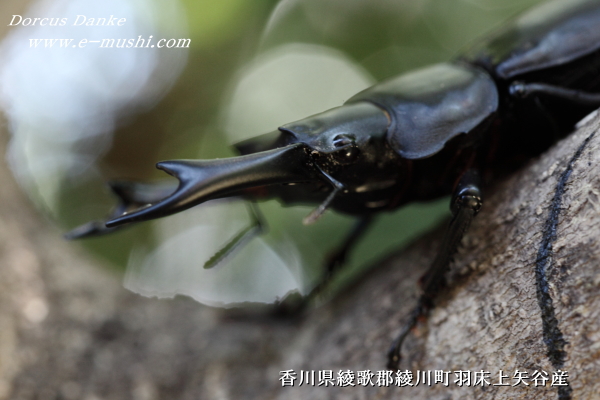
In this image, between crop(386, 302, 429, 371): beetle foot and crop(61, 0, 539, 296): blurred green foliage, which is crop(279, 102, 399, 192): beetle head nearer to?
crop(386, 302, 429, 371): beetle foot

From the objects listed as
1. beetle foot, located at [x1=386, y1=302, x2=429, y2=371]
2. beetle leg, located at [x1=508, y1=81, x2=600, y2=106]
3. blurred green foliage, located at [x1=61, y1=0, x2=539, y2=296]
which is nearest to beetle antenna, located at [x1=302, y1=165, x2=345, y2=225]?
beetle foot, located at [x1=386, y1=302, x2=429, y2=371]

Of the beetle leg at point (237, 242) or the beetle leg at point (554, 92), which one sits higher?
the beetle leg at point (554, 92)

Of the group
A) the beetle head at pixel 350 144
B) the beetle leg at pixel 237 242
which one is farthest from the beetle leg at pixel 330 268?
the beetle head at pixel 350 144

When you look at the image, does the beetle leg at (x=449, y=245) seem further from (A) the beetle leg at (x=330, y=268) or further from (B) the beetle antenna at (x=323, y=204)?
(A) the beetle leg at (x=330, y=268)

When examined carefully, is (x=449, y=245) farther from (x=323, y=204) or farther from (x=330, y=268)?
(x=330, y=268)

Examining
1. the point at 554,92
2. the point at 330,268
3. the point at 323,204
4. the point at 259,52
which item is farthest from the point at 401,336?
the point at 259,52

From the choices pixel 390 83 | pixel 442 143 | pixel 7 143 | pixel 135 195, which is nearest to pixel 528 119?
pixel 442 143
